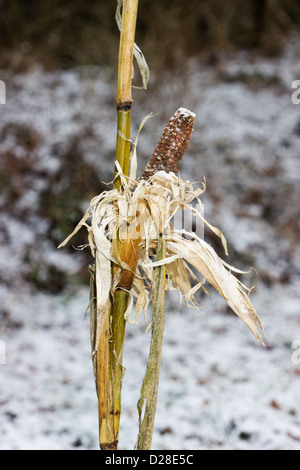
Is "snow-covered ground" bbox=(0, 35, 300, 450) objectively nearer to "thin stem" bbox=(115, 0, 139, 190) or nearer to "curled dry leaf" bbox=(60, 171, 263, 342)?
"curled dry leaf" bbox=(60, 171, 263, 342)

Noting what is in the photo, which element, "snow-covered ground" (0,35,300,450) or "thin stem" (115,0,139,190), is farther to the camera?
"snow-covered ground" (0,35,300,450)

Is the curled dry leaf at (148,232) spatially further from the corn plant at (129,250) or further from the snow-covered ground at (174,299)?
the snow-covered ground at (174,299)

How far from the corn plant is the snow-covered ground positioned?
2.56 feet

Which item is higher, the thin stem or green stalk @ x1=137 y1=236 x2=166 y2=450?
the thin stem

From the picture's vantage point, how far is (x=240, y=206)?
3.00 meters

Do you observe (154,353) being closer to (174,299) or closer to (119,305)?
(119,305)

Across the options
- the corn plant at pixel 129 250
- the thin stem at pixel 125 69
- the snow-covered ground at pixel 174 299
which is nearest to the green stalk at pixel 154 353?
the corn plant at pixel 129 250

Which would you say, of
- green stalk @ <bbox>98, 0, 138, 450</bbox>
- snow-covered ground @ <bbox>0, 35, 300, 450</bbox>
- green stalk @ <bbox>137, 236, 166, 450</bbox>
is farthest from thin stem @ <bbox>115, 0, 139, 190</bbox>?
snow-covered ground @ <bbox>0, 35, 300, 450</bbox>

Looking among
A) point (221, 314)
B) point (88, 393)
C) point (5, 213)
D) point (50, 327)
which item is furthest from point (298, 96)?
point (88, 393)

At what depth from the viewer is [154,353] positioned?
70 cm

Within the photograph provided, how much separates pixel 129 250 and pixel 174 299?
6.05 feet

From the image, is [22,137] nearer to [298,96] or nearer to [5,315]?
[5,315]

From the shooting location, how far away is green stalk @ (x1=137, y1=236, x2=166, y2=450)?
2.30ft

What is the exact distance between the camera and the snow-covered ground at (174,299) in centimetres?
157
